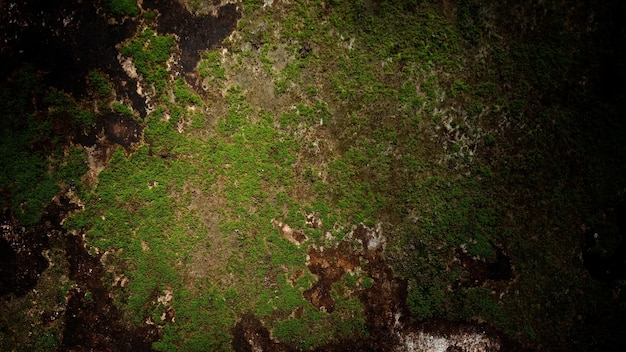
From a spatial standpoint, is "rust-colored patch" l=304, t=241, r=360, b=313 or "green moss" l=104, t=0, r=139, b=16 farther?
"rust-colored patch" l=304, t=241, r=360, b=313

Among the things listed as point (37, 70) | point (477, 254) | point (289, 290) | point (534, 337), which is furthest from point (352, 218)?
point (37, 70)

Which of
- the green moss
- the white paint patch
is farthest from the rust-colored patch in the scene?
the green moss

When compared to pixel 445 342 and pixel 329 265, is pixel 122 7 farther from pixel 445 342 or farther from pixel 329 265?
pixel 445 342

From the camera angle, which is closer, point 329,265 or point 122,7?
point 122,7

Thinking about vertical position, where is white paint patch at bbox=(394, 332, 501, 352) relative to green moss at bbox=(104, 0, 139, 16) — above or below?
below

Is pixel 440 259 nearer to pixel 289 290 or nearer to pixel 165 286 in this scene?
pixel 289 290

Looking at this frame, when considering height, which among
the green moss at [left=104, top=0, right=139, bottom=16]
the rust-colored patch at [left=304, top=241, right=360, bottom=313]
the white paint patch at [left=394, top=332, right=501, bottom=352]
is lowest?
the white paint patch at [left=394, top=332, right=501, bottom=352]

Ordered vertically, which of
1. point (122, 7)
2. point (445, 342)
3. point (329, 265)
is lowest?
point (445, 342)

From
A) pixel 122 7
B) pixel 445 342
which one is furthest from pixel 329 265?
pixel 122 7

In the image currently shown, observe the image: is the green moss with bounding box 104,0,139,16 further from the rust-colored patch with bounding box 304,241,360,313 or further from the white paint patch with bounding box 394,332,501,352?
the white paint patch with bounding box 394,332,501,352

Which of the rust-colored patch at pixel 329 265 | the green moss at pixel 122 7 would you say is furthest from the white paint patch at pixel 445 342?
the green moss at pixel 122 7

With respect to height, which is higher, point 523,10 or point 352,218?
point 523,10
